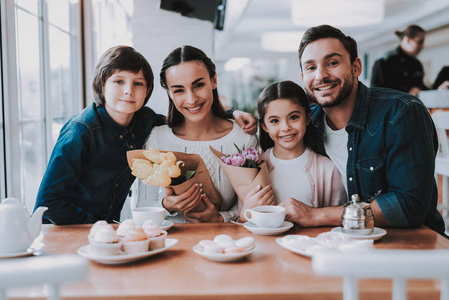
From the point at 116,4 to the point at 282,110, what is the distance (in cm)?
377

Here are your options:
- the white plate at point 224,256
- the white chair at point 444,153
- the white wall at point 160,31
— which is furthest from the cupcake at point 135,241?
the white wall at point 160,31

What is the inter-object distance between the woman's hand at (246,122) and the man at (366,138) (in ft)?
0.92

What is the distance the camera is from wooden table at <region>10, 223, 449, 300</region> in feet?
3.05

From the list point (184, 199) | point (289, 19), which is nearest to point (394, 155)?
point (184, 199)

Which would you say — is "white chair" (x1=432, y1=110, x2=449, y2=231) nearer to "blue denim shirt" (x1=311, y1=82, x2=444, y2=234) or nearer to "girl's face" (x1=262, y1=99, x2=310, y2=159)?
"blue denim shirt" (x1=311, y1=82, x2=444, y2=234)

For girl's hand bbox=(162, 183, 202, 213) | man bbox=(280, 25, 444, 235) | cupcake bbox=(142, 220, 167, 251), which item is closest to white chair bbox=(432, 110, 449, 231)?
man bbox=(280, 25, 444, 235)

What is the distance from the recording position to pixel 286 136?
176 cm

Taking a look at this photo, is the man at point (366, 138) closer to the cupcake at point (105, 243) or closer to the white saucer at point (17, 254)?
the cupcake at point (105, 243)

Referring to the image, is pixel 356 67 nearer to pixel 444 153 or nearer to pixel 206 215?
pixel 206 215

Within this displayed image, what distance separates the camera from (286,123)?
175cm

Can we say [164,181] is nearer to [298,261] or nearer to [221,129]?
[298,261]

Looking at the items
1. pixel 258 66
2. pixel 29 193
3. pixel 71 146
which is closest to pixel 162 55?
pixel 29 193

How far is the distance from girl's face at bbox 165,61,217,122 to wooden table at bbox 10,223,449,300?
72cm

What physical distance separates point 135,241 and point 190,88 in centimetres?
89
